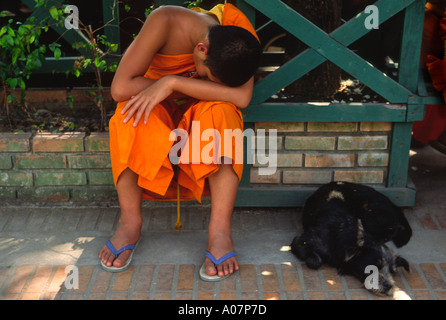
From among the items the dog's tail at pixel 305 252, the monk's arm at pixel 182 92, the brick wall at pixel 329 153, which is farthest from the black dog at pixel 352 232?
the monk's arm at pixel 182 92

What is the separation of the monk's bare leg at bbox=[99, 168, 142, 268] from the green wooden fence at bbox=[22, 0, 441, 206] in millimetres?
738

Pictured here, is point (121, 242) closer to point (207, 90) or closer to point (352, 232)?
point (207, 90)

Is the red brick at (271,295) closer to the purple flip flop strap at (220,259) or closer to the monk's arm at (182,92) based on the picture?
the purple flip flop strap at (220,259)

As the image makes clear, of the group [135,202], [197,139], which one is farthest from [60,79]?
[197,139]

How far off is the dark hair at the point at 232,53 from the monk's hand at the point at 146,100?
10.1 inches

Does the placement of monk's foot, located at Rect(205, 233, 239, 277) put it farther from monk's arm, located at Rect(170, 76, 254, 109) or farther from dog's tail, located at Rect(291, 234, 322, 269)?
monk's arm, located at Rect(170, 76, 254, 109)

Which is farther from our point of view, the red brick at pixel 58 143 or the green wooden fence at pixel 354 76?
the red brick at pixel 58 143

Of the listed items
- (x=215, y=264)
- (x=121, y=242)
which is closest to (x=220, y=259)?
(x=215, y=264)

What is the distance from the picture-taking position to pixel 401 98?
10.7ft

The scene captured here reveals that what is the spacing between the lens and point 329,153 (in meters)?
3.43

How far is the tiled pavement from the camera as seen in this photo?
8.75 feet

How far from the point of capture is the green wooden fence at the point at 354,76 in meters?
3.14

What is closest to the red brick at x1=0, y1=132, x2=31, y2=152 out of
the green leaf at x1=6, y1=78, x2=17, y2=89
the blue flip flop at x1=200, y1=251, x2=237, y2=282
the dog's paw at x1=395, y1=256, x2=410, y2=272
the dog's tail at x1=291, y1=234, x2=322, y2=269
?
the green leaf at x1=6, y1=78, x2=17, y2=89

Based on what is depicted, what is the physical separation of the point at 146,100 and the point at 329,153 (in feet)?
4.21
